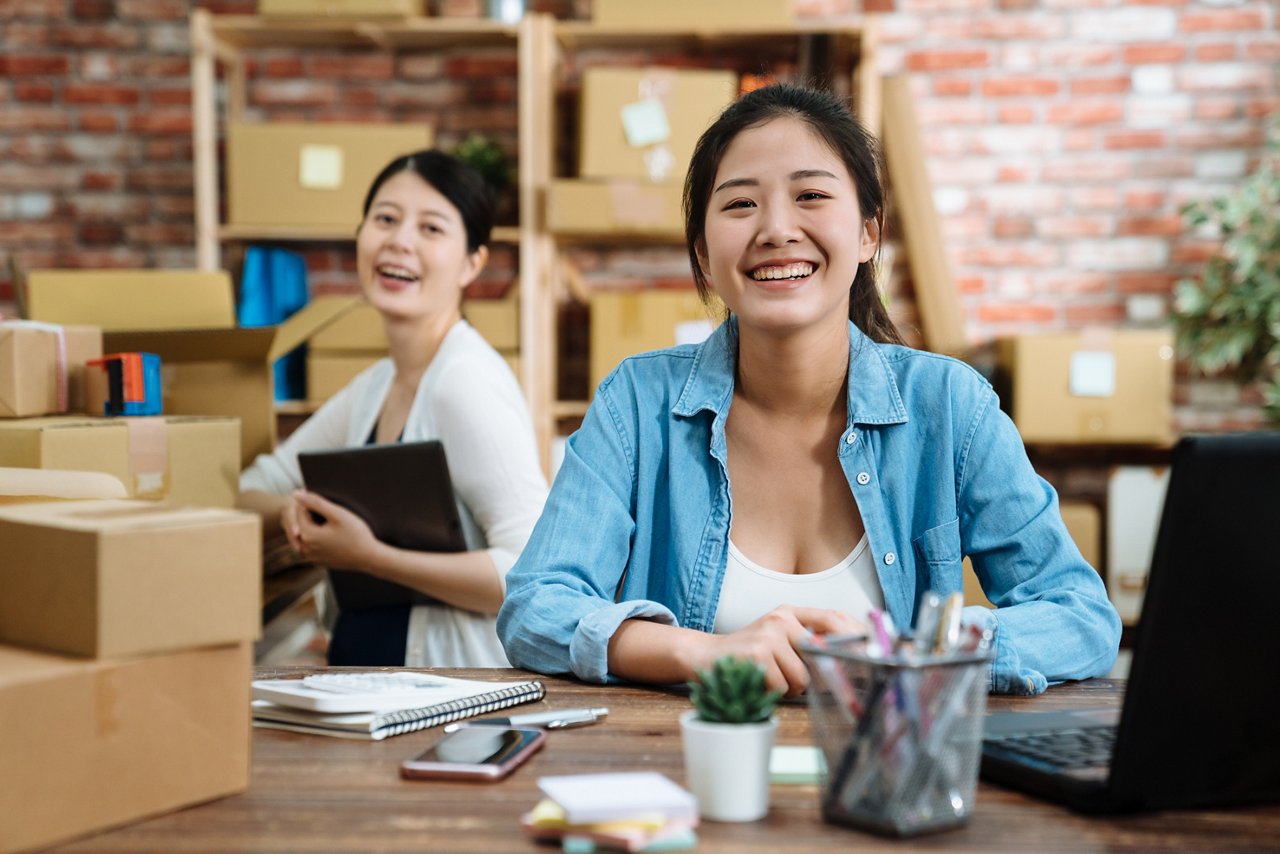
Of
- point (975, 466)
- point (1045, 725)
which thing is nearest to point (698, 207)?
point (975, 466)

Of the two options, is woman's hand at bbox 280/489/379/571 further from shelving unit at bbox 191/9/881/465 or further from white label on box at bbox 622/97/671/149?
white label on box at bbox 622/97/671/149

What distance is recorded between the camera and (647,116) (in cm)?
326

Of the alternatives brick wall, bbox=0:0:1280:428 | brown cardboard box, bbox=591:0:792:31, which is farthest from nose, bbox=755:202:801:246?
brick wall, bbox=0:0:1280:428

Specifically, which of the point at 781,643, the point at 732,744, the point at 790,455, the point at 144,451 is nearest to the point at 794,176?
the point at 790,455

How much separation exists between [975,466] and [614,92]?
218 cm

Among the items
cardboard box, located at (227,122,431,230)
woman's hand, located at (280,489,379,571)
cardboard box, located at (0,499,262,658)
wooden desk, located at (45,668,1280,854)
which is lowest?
woman's hand, located at (280,489,379,571)

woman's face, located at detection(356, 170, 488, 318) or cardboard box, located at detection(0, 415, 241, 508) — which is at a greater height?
woman's face, located at detection(356, 170, 488, 318)

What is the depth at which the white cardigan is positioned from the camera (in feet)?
6.58

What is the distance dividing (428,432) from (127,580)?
132cm

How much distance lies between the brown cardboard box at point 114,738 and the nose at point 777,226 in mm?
795

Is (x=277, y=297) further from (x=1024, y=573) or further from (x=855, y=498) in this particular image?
(x=1024, y=573)

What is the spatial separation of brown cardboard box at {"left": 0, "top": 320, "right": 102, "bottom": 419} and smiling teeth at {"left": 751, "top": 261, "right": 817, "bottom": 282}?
1.09m

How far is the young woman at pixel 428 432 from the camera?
1.96m

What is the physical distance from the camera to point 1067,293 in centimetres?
369
